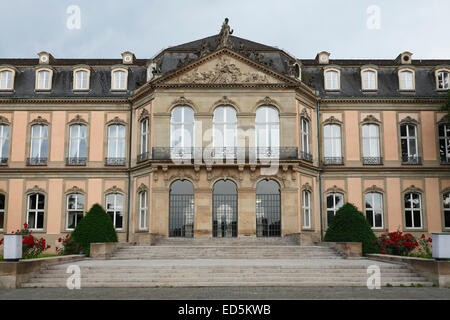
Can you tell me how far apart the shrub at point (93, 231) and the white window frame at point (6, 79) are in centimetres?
1427

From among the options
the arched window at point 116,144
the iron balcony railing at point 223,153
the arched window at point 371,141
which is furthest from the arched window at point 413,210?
the arched window at point 116,144

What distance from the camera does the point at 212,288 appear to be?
49.9 ft

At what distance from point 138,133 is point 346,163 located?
13680 millimetres

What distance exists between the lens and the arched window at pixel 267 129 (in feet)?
94.3

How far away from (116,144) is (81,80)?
207 inches

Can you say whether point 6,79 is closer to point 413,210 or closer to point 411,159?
point 411,159

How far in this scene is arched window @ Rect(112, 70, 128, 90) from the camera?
32.8m

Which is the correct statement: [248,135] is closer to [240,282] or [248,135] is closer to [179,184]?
[179,184]

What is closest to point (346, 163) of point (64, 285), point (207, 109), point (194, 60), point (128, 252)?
point (207, 109)

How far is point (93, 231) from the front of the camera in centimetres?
2316

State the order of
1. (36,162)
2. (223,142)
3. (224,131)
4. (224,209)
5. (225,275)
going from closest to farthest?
(225,275)
(224,209)
(223,142)
(224,131)
(36,162)

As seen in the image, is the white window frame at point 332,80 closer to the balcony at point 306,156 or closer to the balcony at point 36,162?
the balcony at point 306,156

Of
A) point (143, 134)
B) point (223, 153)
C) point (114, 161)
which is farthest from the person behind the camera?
point (114, 161)

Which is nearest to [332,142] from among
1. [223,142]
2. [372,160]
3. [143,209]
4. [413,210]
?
[372,160]
